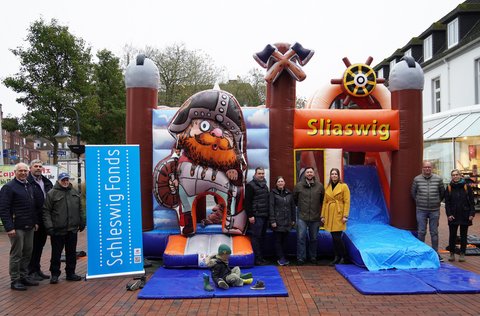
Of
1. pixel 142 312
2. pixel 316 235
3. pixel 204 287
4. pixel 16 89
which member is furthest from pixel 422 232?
pixel 16 89

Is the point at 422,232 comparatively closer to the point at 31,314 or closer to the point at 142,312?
the point at 142,312

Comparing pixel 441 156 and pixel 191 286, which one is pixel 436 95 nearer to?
pixel 441 156

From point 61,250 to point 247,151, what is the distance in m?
3.20

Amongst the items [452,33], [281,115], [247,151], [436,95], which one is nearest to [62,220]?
[247,151]

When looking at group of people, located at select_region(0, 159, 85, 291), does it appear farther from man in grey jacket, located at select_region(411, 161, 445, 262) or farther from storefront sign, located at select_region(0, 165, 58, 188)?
storefront sign, located at select_region(0, 165, 58, 188)

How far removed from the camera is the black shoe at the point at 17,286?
5.93m

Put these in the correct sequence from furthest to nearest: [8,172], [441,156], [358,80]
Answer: [441,156], [8,172], [358,80]

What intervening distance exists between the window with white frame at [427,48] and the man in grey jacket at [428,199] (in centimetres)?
1679

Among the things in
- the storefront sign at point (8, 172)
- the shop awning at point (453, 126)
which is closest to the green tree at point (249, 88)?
the shop awning at point (453, 126)

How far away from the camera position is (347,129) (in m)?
7.81

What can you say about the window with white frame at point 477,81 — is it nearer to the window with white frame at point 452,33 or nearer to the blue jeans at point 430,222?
the window with white frame at point 452,33

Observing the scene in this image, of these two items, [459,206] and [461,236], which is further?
[461,236]

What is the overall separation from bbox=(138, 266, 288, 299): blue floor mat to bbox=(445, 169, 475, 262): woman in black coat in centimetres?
294

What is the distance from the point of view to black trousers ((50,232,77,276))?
6.26 m
